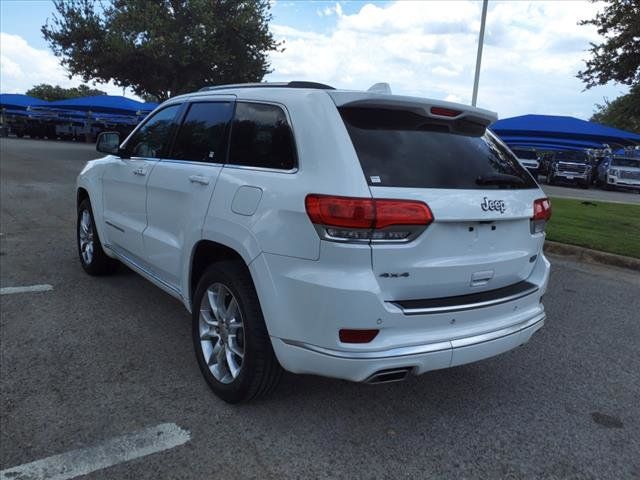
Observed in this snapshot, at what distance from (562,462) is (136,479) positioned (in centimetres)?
209

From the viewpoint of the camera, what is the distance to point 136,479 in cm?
247

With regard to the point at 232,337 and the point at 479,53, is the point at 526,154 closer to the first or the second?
the point at 479,53

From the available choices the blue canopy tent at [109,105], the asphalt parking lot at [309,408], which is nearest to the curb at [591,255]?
the asphalt parking lot at [309,408]

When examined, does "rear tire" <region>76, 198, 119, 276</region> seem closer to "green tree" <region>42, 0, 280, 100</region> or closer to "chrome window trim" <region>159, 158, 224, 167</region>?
"chrome window trim" <region>159, 158, 224, 167</region>

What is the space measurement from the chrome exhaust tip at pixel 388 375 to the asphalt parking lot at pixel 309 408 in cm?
43

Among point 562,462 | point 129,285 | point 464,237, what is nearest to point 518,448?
point 562,462

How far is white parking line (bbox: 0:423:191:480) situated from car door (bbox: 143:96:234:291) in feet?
3.67

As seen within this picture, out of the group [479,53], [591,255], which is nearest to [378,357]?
[591,255]

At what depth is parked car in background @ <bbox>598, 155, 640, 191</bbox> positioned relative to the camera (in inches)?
963

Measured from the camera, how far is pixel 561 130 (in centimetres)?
2559

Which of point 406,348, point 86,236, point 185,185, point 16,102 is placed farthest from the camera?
point 16,102

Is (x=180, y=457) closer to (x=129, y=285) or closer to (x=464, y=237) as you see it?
(x=464, y=237)

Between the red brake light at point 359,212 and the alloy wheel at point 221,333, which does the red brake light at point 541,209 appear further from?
the alloy wheel at point 221,333

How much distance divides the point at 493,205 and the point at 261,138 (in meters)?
1.34
